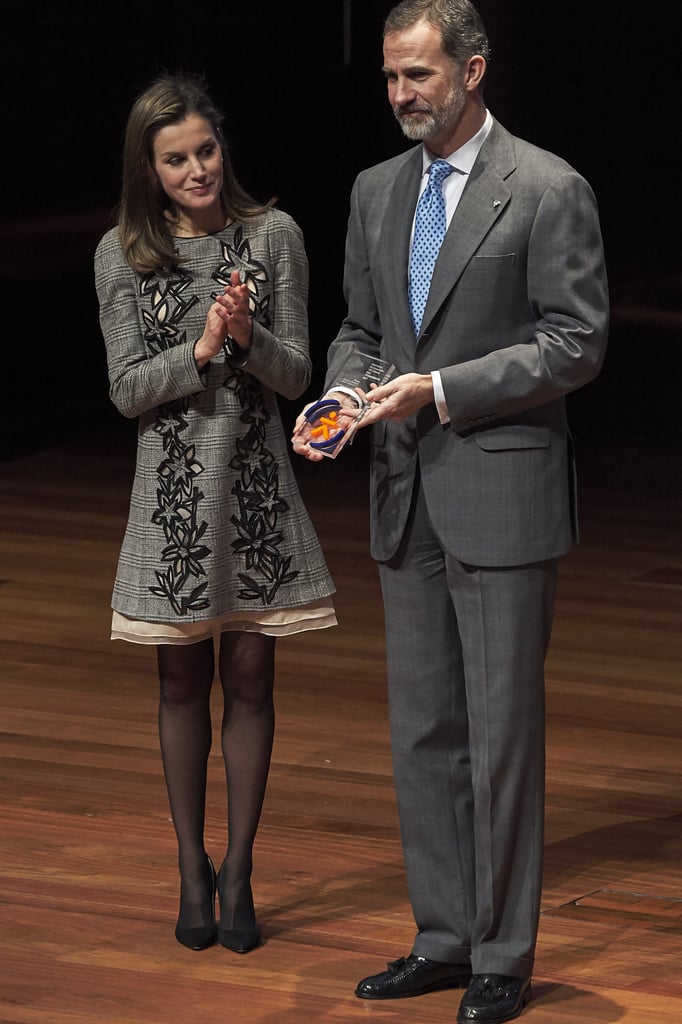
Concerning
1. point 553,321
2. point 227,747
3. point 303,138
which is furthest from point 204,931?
point 303,138

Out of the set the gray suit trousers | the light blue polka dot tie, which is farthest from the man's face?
the gray suit trousers

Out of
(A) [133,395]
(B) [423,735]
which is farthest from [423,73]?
(B) [423,735]

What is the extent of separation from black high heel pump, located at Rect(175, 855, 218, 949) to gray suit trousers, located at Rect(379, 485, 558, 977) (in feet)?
1.43

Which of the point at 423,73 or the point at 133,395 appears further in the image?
the point at 133,395

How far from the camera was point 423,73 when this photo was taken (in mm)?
2777

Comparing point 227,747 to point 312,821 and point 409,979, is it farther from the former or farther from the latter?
point 312,821

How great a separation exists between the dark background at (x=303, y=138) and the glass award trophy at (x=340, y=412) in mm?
6097

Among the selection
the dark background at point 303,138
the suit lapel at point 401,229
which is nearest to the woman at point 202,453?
the suit lapel at point 401,229

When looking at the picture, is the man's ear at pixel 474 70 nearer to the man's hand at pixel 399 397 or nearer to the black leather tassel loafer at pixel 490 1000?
the man's hand at pixel 399 397

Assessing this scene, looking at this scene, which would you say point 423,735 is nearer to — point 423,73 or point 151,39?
point 423,73

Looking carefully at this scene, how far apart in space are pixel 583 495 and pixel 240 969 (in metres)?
4.71

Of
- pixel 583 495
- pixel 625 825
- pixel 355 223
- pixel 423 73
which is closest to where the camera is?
pixel 423 73

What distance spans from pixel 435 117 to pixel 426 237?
0.22 metres

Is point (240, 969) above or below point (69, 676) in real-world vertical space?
above
